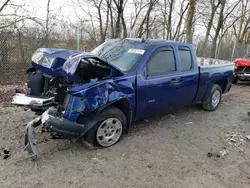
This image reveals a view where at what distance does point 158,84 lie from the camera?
425 centimetres

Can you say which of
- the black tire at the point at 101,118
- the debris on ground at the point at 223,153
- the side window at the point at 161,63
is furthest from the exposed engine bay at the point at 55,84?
the debris on ground at the point at 223,153

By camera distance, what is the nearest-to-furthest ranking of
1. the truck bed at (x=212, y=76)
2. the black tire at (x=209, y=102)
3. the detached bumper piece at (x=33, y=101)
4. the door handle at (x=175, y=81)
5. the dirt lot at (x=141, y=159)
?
the dirt lot at (x=141, y=159) → the detached bumper piece at (x=33, y=101) → the door handle at (x=175, y=81) → the truck bed at (x=212, y=76) → the black tire at (x=209, y=102)

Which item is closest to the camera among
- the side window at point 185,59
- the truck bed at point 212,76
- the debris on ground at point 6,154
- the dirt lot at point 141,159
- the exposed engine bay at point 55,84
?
the dirt lot at point 141,159

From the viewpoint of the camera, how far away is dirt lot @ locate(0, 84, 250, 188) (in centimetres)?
300

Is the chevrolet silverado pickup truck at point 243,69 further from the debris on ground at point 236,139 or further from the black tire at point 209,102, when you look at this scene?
the debris on ground at point 236,139

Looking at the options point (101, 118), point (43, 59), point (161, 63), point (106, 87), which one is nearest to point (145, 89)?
point (161, 63)

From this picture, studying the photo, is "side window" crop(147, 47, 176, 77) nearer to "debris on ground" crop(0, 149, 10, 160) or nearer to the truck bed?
→ the truck bed

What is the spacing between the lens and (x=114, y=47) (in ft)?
15.3

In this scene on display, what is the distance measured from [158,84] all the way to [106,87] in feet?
3.99

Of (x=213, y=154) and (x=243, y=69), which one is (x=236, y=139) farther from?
(x=243, y=69)

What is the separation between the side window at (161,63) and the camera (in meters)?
4.19

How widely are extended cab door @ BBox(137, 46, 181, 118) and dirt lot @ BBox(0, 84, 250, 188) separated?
1.83 ft

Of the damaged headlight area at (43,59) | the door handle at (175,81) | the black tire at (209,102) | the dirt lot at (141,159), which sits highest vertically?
the damaged headlight area at (43,59)

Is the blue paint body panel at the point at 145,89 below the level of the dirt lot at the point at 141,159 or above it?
above
